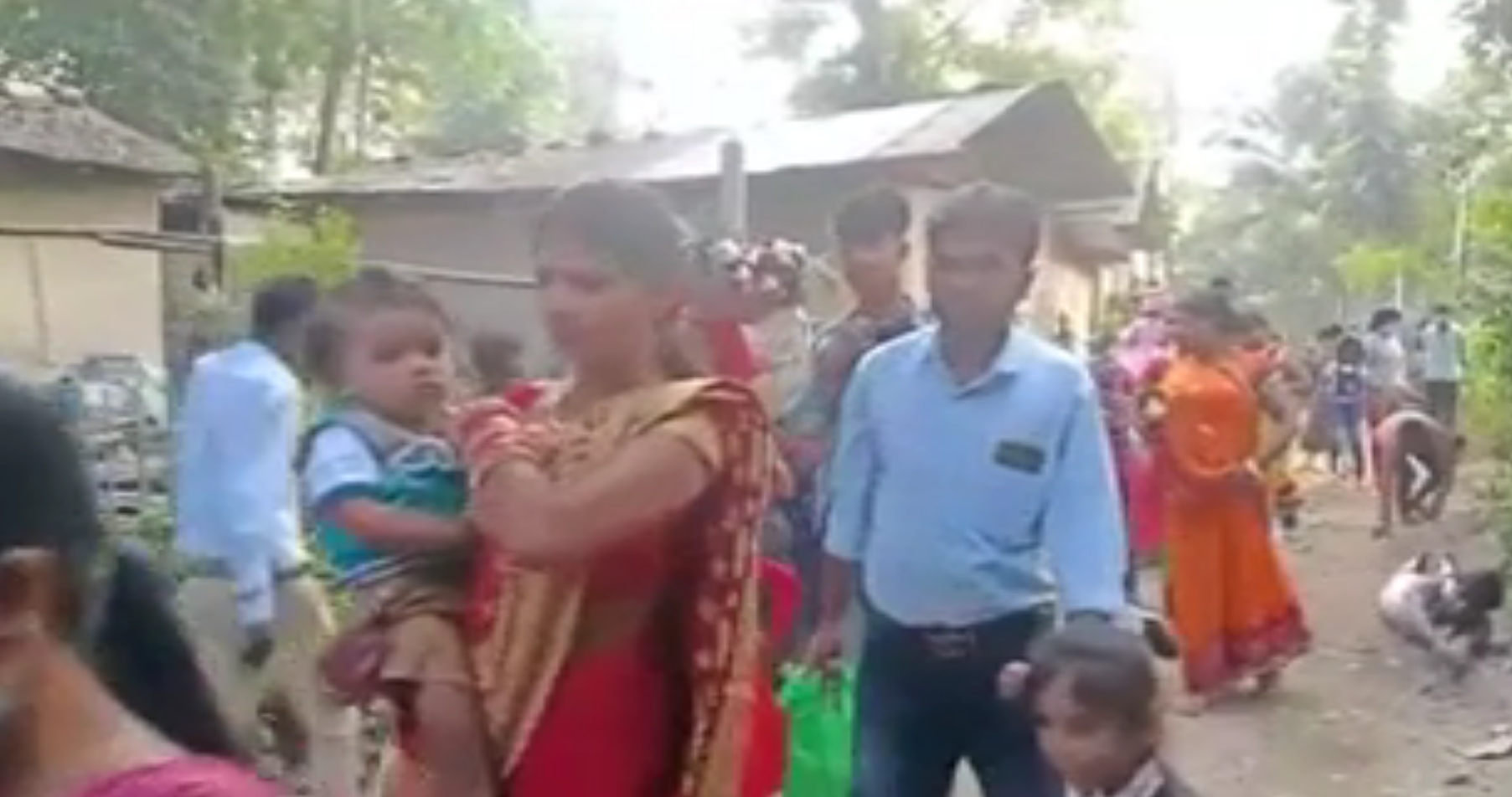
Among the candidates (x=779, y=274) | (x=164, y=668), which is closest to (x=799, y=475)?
(x=779, y=274)

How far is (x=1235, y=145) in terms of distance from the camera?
58344mm

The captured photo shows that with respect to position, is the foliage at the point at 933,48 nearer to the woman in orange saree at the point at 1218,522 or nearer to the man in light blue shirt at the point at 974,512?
the woman in orange saree at the point at 1218,522

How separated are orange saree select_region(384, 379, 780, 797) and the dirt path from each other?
202 inches

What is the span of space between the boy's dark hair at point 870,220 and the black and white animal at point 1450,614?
538cm

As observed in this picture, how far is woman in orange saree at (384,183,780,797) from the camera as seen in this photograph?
341 centimetres

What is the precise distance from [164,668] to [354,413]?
124 cm

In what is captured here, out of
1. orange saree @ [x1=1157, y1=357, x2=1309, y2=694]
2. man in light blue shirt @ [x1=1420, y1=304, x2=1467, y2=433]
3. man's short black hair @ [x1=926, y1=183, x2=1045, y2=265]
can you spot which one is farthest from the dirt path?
man in light blue shirt @ [x1=1420, y1=304, x2=1467, y2=433]

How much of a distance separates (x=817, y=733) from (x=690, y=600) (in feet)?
6.95

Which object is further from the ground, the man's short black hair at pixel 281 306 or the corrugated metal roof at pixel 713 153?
the corrugated metal roof at pixel 713 153

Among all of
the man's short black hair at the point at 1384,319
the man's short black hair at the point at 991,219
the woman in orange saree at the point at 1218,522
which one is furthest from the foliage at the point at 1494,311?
the man's short black hair at the point at 1384,319

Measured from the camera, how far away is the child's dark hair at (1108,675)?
3988 mm

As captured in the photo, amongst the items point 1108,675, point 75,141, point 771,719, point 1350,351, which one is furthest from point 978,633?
point 1350,351

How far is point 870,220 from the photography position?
5.81 metres

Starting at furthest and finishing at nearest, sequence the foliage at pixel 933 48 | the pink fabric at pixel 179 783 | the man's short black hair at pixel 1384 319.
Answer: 1. the foliage at pixel 933 48
2. the man's short black hair at pixel 1384 319
3. the pink fabric at pixel 179 783
